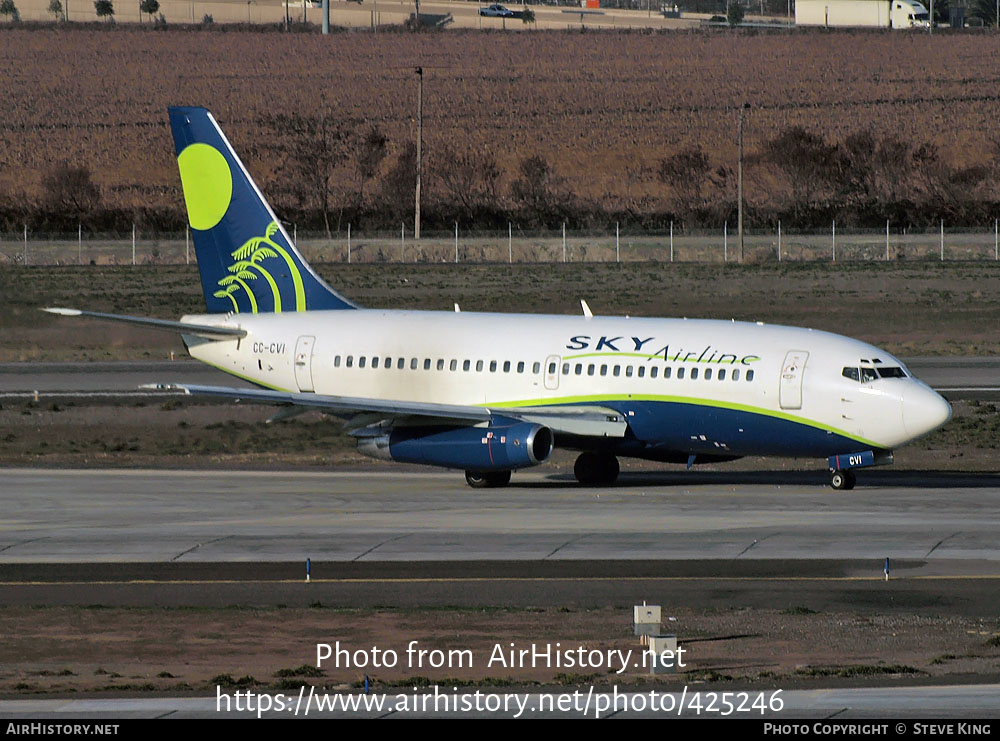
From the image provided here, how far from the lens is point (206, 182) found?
4362 centimetres

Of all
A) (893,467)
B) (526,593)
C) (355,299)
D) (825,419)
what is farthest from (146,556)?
(355,299)

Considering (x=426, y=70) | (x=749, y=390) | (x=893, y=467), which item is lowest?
(x=893, y=467)

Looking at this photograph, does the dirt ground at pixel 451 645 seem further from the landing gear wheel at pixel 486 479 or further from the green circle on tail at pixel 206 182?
the green circle on tail at pixel 206 182

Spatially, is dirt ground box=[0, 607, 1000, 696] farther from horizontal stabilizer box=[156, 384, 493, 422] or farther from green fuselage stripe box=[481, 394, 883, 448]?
horizontal stabilizer box=[156, 384, 493, 422]

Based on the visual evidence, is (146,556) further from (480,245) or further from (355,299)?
(480,245)

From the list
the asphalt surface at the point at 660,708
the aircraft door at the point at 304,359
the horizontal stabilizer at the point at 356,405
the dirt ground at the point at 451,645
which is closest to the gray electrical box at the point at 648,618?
the dirt ground at the point at 451,645

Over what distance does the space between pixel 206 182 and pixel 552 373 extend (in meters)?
11.6

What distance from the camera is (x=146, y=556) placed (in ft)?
96.0

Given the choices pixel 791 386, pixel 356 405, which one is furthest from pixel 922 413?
pixel 356 405

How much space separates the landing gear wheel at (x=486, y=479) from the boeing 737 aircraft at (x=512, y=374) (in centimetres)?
8

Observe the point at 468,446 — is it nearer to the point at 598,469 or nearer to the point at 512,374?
the point at 512,374

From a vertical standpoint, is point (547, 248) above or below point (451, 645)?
above

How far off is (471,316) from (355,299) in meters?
42.4

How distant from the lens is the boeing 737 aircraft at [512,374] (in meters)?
36.3
